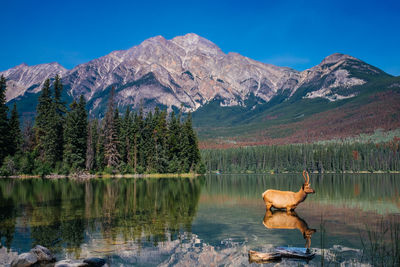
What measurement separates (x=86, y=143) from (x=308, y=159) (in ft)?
401

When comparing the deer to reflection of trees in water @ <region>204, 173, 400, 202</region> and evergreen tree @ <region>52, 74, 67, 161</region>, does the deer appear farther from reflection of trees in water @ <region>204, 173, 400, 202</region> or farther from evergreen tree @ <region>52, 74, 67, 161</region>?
evergreen tree @ <region>52, 74, 67, 161</region>

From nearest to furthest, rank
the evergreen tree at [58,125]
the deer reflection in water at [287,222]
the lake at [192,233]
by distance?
the lake at [192,233] < the deer reflection in water at [287,222] < the evergreen tree at [58,125]

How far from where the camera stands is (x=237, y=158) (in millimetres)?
184375

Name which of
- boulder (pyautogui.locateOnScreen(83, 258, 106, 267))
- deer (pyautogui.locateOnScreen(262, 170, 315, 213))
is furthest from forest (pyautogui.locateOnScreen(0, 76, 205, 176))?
boulder (pyautogui.locateOnScreen(83, 258, 106, 267))

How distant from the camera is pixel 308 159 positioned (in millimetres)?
171875

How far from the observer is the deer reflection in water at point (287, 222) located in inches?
651

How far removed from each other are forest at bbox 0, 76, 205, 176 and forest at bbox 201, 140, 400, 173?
215 ft

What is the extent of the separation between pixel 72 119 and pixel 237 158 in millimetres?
117656

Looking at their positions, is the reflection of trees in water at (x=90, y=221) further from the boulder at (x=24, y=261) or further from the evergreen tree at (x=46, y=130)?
the evergreen tree at (x=46, y=130)

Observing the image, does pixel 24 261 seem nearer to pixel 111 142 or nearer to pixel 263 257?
pixel 263 257

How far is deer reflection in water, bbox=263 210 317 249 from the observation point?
16523 mm

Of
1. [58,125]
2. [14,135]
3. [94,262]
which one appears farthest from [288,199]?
[14,135]

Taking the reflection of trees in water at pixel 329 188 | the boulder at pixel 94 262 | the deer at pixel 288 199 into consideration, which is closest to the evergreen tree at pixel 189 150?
the reflection of trees in water at pixel 329 188

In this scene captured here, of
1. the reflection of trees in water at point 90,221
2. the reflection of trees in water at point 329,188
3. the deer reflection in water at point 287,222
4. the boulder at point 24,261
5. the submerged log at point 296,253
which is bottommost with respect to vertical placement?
the reflection of trees in water at point 329,188
